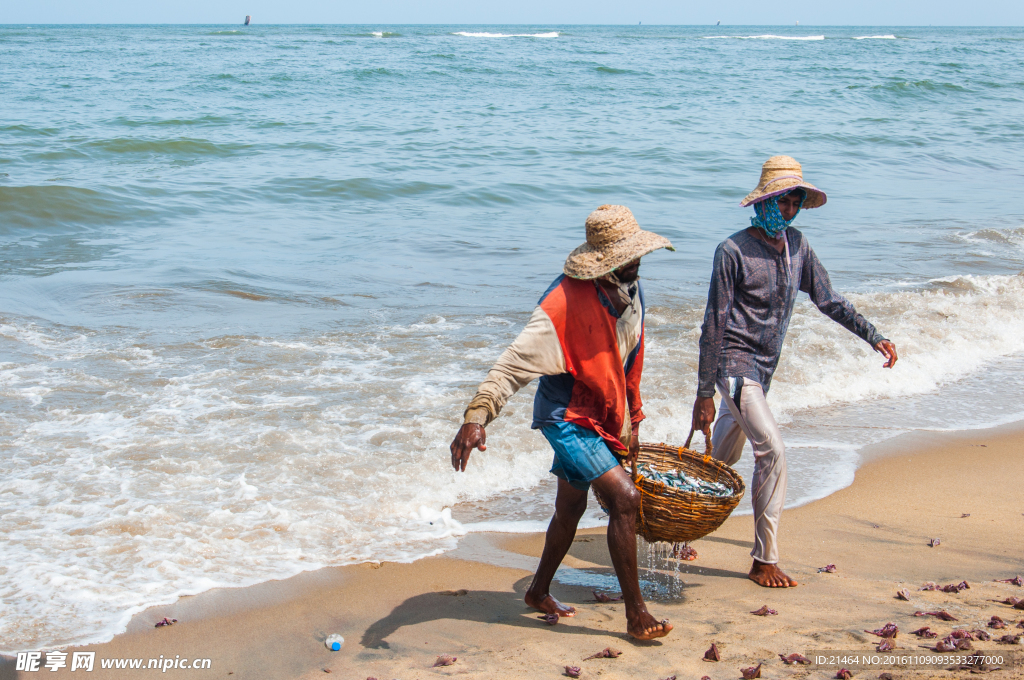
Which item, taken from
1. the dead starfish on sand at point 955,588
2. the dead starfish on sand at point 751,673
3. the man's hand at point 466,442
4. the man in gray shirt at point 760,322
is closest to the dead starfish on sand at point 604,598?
the man in gray shirt at point 760,322

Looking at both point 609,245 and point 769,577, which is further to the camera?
point 769,577

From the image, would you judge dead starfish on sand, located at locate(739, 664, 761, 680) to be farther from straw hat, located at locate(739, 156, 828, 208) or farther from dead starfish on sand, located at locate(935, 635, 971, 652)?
straw hat, located at locate(739, 156, 828, 208)

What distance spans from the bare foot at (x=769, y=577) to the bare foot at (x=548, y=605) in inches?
34.9

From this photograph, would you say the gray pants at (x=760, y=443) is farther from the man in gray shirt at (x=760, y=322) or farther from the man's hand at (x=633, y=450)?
the man's hand at (x=633, y=450)

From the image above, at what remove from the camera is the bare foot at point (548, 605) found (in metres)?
3.61

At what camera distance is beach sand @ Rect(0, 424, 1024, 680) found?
328 centimetres

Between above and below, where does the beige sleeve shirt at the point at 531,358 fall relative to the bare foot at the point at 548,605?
above

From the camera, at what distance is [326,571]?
412cm

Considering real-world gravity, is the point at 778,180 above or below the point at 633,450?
above

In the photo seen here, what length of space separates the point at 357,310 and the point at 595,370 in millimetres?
5864

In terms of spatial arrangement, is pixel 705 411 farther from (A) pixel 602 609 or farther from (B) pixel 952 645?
(B) pixel 952 645

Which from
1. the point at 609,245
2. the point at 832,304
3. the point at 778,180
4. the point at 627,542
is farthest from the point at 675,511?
the point at 778,180

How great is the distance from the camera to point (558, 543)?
11.6ft

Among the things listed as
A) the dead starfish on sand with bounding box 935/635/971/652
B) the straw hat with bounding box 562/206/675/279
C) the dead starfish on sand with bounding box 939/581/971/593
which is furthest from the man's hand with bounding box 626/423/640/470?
the dead starfish on sand with bounding box 939/581/971/593
